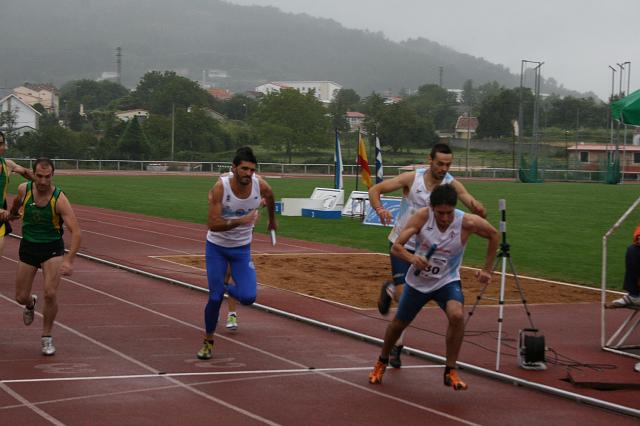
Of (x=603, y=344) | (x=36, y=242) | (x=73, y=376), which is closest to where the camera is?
(x=73, y=376)

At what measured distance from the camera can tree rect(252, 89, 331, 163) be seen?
312 feet

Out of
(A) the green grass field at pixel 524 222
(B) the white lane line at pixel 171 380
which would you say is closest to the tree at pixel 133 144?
(A) the green grass field at pixel 524 222

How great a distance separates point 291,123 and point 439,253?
9141 cm

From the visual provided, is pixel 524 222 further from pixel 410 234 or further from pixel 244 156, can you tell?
pixel 410 234

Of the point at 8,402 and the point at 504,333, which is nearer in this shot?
the point at 8,402

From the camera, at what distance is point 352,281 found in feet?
52.3

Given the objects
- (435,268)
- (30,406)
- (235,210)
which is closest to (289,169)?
(235,210)

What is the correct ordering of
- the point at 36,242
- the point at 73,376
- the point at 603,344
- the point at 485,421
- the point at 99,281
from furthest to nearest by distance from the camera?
the point at 99,281
the point at 603,344
the point at 36,242
the point at 73,376
the point at 485,421

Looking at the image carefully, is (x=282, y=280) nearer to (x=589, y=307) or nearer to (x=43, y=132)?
(x=589, y=307)

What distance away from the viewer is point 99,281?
15.1 metres

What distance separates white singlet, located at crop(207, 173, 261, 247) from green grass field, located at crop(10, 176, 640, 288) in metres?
8.24

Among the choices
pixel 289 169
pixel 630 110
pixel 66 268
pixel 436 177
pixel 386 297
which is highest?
pixel 630 110

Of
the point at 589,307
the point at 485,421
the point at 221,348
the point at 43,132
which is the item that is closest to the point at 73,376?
the point at 221,348

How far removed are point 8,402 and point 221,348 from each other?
9.20 feet
